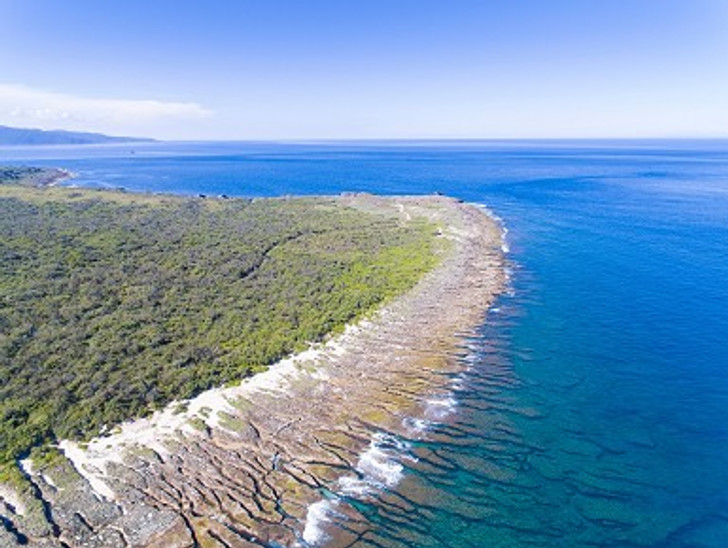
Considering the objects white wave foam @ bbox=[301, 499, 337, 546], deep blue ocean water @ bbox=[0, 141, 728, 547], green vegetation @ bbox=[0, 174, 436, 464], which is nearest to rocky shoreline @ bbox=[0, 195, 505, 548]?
white wave foam @ bbox=[301, 499, 337, 546]

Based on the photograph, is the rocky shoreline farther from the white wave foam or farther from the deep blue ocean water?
the deep blue ocean water

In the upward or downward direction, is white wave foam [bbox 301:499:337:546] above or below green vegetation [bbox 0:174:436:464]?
below

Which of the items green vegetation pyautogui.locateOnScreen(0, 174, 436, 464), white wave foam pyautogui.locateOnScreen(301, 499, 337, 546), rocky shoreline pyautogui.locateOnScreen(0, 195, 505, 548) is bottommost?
white wave foam pyautogui.locateOnScreen(301, 499, 337, 546)

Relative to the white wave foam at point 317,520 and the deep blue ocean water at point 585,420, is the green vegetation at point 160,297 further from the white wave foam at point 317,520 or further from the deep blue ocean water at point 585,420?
the deep blue ocean water at point 585,420

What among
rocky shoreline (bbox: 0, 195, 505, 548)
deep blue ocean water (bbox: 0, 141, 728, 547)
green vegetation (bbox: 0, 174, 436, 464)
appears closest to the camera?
rocky shoreline (bbox: 0, 195, 505, 548)

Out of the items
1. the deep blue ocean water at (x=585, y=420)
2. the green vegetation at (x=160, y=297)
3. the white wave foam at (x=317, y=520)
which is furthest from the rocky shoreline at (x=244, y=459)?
the deep blue ocean water at (x=585, y=420)

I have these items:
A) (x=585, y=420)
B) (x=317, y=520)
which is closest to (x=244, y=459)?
(x=317, y=520)
